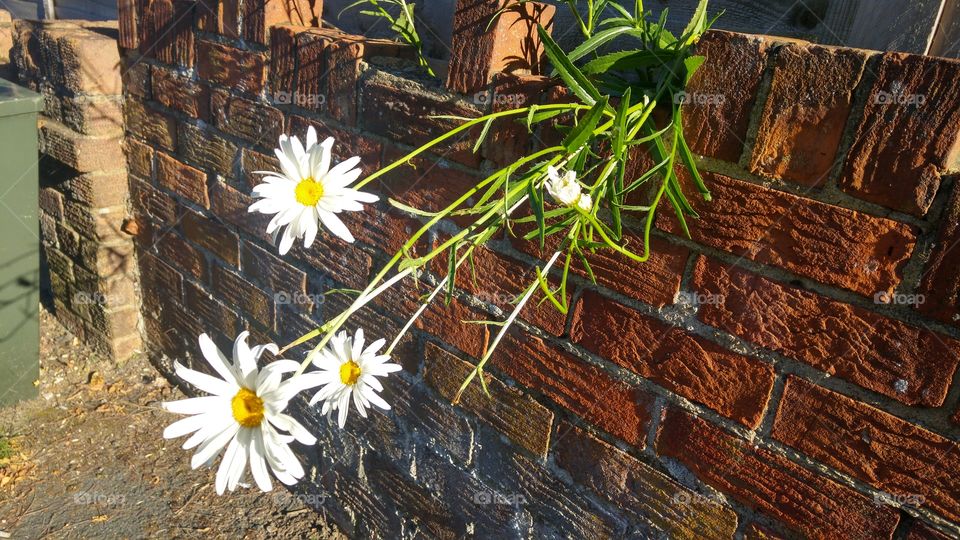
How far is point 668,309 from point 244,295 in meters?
1.30

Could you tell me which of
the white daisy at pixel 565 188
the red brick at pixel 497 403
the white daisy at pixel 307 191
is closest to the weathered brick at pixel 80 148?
the red brick at pixel 497 403

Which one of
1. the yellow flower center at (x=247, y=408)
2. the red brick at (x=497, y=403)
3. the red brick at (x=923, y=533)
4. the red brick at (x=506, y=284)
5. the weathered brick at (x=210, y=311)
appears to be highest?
the red brick at (x=506, y=284)

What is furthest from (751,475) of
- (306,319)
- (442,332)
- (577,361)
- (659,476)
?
(306,319)

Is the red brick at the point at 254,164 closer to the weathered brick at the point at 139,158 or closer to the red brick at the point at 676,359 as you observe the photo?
the weathered brick at the point at 139,158

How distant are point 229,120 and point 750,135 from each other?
1.36 m

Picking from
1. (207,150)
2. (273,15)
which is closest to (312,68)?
(273,15)

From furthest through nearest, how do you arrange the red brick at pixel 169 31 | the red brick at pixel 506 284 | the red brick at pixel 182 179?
the red brick at pixel 182 179, the red brick at pixel 169 31, the red brick at pixel 506 284

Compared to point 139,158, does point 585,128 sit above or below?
above

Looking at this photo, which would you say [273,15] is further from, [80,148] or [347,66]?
[80,148]

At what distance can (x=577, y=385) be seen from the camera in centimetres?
130

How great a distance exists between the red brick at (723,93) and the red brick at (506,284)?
368 millimetres

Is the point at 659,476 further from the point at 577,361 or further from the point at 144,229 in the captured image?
the point at 144,229

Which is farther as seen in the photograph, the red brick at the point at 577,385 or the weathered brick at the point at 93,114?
the weathered brick at the point at 93,114

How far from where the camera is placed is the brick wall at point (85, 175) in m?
2.18
